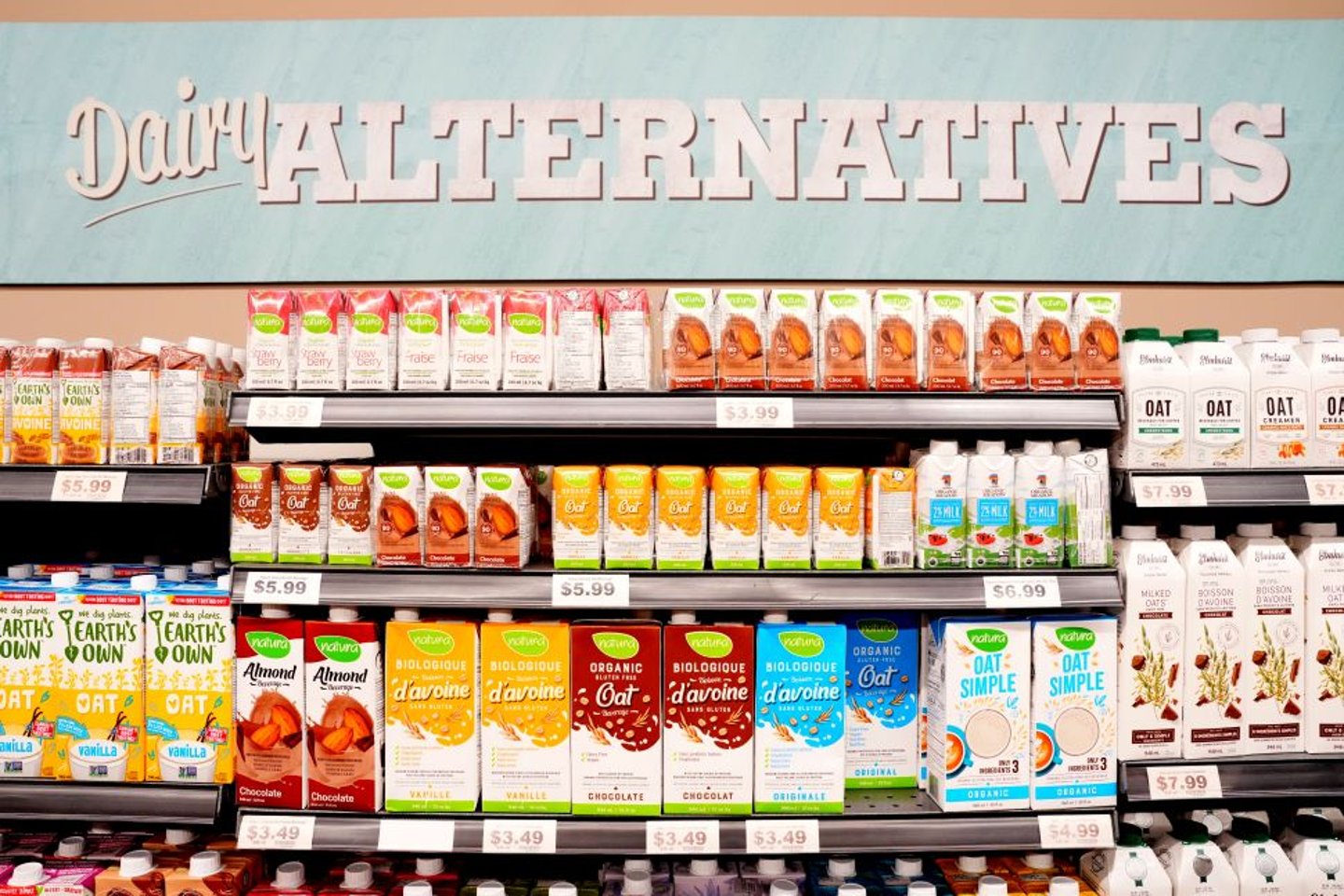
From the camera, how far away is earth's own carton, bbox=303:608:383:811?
1.74 meters

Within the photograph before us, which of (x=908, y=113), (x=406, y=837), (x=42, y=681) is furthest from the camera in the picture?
(x=908, y=113)

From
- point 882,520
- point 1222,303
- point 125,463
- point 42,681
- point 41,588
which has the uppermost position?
point 1222,303

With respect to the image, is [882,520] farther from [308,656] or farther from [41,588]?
[41,588]

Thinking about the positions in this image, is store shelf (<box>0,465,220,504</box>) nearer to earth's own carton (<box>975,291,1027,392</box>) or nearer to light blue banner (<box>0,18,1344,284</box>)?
light blue banner (<box>0,18,1344,284</box>)

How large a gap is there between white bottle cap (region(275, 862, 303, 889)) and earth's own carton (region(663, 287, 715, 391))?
1.37 m

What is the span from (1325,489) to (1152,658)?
0.54m

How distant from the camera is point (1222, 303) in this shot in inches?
99.4

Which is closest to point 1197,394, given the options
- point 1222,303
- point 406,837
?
point 1222,303

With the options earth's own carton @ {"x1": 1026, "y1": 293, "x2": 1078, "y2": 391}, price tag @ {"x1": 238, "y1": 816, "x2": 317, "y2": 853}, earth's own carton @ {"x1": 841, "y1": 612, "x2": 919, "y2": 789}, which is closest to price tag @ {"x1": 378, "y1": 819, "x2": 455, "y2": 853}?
price tag @ {"x1": 238, "y1": 816, "x2": 317, "y2": 853}

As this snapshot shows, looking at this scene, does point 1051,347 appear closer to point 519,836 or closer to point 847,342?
point 847,342

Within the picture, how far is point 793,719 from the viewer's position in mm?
1742

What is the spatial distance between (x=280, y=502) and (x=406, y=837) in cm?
78

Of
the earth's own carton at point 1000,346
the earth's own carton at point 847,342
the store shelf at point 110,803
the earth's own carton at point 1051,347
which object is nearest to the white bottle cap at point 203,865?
the store shelf at point 110,803

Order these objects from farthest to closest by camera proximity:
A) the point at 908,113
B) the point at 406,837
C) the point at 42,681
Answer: the point at 908,113, the point at 42,681, the point at 406,837
